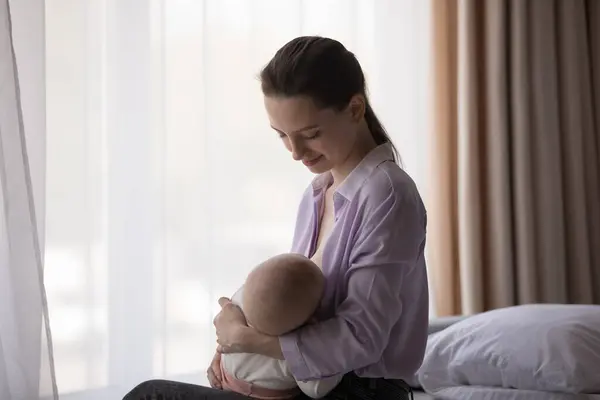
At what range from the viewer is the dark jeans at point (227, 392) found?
1.45 metres

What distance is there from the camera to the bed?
7.11ft

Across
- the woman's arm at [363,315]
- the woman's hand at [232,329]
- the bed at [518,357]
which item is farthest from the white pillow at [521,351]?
the woman's hand at [232,329]

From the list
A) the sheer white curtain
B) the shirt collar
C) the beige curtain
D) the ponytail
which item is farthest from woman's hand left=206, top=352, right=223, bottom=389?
the beige curtain

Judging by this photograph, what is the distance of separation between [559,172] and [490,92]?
42cm

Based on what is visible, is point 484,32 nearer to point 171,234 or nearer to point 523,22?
point 523,22

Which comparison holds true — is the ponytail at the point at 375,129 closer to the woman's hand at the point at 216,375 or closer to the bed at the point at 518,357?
the woman's hand at the point at 216,375

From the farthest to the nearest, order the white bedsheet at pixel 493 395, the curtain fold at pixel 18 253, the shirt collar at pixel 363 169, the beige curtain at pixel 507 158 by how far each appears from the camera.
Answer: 1. the beige curtain at pixel 507 158
2. the white bedsheet at pixel 493 395
3. the curtain fold at pixel 18 253
4. the shirt collar at pixel 363 169

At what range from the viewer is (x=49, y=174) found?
2.28m

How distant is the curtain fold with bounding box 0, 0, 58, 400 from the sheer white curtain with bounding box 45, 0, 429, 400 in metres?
0.23

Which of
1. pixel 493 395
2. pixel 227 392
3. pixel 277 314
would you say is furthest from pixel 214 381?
pixel 493 395

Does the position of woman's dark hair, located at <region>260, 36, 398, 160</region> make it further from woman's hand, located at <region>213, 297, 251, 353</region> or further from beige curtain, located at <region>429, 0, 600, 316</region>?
beige curtain, located at <region>429, 0, 600, 316</region>

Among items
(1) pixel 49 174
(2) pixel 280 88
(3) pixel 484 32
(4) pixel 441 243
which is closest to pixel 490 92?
(3) pixel 484 32

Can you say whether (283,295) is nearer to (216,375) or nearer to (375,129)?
(216,375)

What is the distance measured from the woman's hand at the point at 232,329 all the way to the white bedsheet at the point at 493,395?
3.28ft
